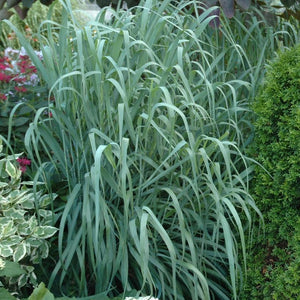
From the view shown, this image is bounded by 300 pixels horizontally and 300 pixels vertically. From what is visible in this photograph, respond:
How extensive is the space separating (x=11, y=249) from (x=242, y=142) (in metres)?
1.12

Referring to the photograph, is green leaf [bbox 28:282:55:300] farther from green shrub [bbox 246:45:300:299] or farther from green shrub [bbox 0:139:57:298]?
green shrub [bbox 246:45:300:299]

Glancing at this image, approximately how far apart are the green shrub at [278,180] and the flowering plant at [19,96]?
1.09 metres

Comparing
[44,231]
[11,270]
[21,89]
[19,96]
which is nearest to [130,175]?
[44,231]

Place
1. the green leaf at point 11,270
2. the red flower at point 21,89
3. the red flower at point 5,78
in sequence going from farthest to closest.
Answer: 1. the red flower at point 5,78
2. the red flower at point 21,89
3. the green leaf at point 11,270

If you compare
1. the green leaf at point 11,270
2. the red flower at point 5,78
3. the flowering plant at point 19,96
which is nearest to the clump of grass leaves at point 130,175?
the green leaf at point 11,270

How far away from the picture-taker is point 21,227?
6.91 ft

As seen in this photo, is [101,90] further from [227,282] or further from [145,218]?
[227,282]

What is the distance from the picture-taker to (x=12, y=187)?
2.22 meters

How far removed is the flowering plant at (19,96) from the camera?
9.14 ft

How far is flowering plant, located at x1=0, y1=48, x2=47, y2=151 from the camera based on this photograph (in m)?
2.79

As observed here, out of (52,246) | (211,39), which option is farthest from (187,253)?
(211,39)

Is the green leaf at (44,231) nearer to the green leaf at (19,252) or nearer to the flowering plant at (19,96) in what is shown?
the green leaf at (19,252)

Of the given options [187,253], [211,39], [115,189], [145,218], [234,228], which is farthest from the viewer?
[211,39]

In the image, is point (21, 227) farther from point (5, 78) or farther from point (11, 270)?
point (5, 78)
